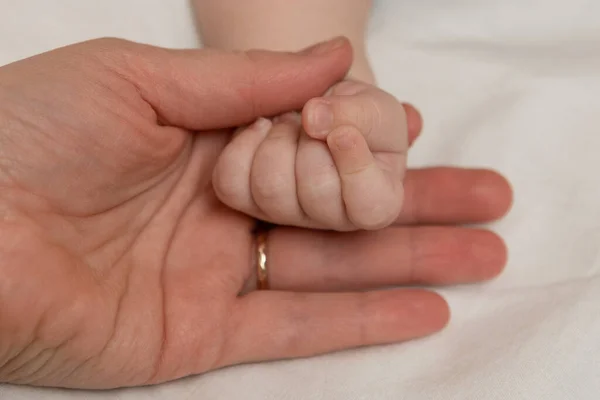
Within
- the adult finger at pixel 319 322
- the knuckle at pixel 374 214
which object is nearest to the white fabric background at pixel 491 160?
the adult finger at pixel 319 322

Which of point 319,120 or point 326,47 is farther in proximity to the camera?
point 326,47

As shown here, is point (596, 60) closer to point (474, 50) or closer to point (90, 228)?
point (474, 50)

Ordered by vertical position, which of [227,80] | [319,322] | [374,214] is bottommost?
[319,322]

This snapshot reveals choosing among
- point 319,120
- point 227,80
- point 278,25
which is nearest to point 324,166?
point 319,120

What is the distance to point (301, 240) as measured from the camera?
29.9 inches

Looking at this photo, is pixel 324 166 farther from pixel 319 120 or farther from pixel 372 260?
pixel 372 260

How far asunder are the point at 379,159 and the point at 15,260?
13.7 inches

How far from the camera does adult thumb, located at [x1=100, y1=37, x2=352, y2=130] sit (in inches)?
26.6

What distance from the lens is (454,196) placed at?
0.79 m

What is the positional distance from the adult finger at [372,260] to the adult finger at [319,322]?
0.04 metres

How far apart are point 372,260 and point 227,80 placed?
25 centimetres

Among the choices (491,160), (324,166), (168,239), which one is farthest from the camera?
(491,160)

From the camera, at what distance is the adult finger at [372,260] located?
0.75 m

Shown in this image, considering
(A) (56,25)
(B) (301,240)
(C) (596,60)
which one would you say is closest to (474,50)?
(C) (596,60)
